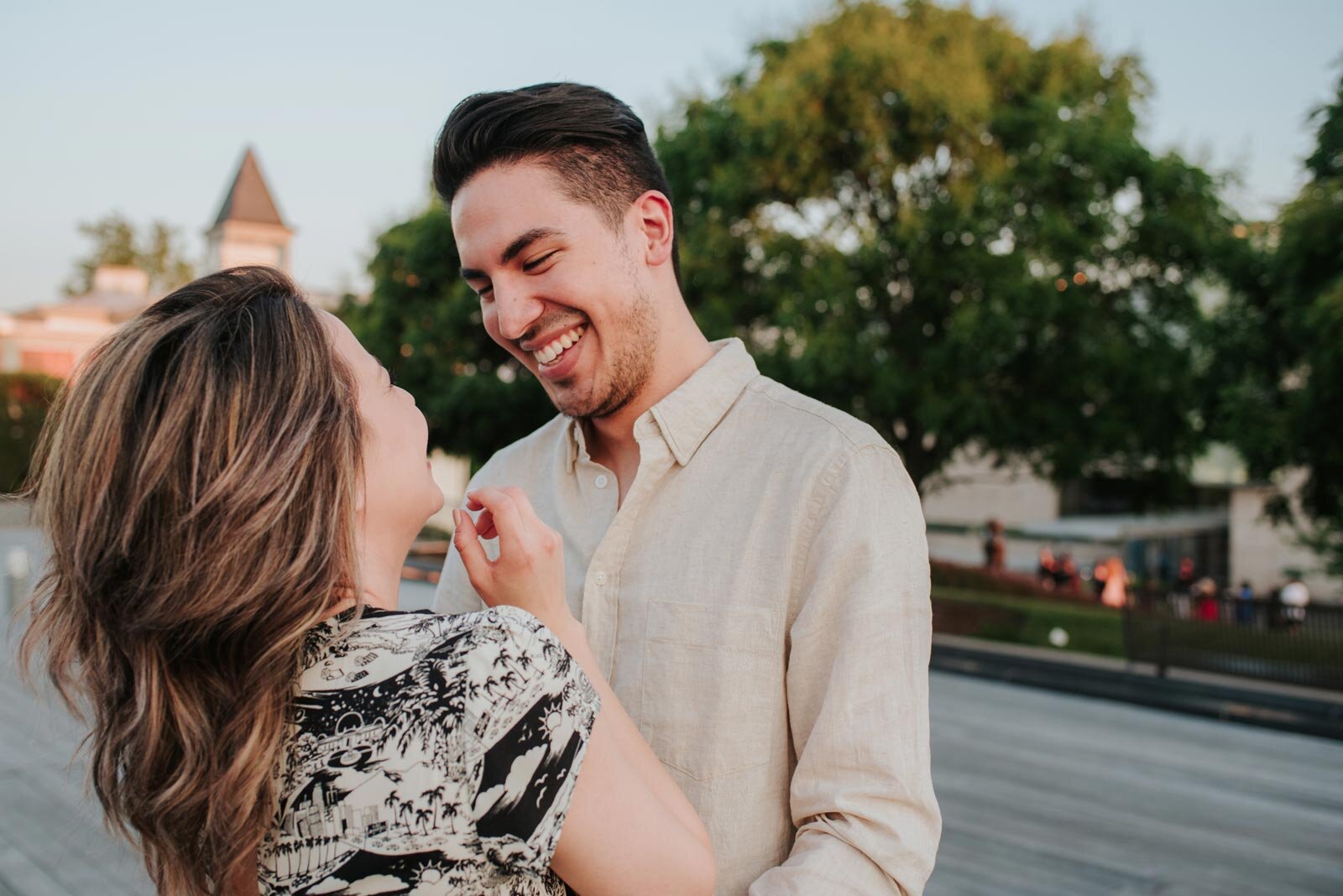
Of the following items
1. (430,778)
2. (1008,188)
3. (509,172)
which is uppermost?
(1008,188)

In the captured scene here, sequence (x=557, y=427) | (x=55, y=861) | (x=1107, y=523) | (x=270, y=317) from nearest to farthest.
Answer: (x=270, y=317) → (x=557, y=427) → (x=55, y=861) → (x=1107, y=523)

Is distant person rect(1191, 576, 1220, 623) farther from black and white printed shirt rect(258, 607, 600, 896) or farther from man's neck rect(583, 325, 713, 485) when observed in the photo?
black and white printed shirt rect(258, 607, 600, 896)

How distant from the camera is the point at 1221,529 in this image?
40438mm

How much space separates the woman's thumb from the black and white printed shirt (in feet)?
0.54

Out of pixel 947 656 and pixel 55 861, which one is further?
pixel 947 656

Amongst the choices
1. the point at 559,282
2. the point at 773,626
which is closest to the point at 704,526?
the point at 773,626

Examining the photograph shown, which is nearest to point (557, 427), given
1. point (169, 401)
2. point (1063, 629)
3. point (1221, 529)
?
point (169, 401)

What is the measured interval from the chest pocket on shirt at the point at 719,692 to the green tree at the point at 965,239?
12.4m

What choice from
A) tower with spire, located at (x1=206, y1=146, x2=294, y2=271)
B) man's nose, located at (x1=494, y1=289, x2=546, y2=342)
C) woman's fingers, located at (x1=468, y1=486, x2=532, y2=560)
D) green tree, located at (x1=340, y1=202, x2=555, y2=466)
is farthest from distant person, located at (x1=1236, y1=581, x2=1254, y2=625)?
tower with spire, located at (x1=206, y1=146, x2=294, y2=271)

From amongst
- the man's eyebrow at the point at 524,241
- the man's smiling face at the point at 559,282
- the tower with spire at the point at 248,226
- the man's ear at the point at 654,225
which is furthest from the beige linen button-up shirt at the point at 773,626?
the tower with spire at the point at 248,226

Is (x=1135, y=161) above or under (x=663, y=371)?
above

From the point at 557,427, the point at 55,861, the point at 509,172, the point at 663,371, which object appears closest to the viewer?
the point at 509,172

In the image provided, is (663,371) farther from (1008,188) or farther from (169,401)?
(1008,188)

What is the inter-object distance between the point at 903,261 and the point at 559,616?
14142mm
